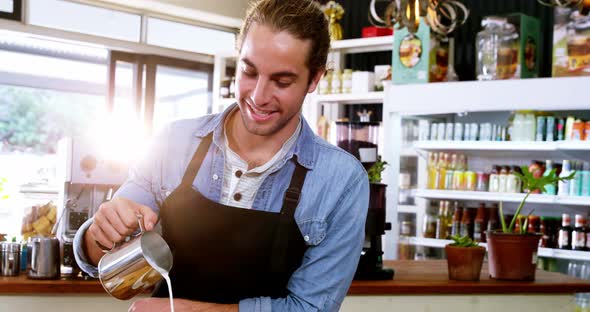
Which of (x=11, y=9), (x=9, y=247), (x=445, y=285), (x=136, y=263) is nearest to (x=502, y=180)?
(x=445, y=285)

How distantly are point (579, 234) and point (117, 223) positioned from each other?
420 centimetres

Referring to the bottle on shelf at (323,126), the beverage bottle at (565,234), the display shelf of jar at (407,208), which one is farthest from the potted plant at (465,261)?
the bottle on shelf at (323,126)

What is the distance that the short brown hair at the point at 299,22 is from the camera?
5.24 feet

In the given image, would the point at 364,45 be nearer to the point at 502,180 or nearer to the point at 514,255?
the point at 502,180

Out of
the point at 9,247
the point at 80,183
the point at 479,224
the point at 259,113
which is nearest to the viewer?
the point at 259,113

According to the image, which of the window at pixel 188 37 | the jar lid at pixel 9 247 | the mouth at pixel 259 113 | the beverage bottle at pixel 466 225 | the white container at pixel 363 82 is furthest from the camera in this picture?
the window at pixel 188 37

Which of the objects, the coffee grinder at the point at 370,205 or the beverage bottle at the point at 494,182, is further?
the beverage bottle at the point at 494,182

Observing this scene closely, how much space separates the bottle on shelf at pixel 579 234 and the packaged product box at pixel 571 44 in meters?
0.93

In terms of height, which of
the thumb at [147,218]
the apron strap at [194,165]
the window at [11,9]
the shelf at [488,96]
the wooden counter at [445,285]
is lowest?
the wooden counter at [445,285]

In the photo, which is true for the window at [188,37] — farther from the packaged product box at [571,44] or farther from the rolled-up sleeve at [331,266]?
the rolled-up sleeve at [331,266]

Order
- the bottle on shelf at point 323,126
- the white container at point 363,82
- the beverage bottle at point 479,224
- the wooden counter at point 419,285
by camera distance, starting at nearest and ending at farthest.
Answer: the wooden counter at point 419,285
the beverage bottle at point 479,224
the white container at point 363,82
the bottle on shelf at point 323,126

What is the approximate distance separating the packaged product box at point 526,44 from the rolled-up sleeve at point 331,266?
13.3 ft

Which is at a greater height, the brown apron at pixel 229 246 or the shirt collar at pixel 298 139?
the shirt collar at pixel 298 139

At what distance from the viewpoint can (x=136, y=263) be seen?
5.16 ft
